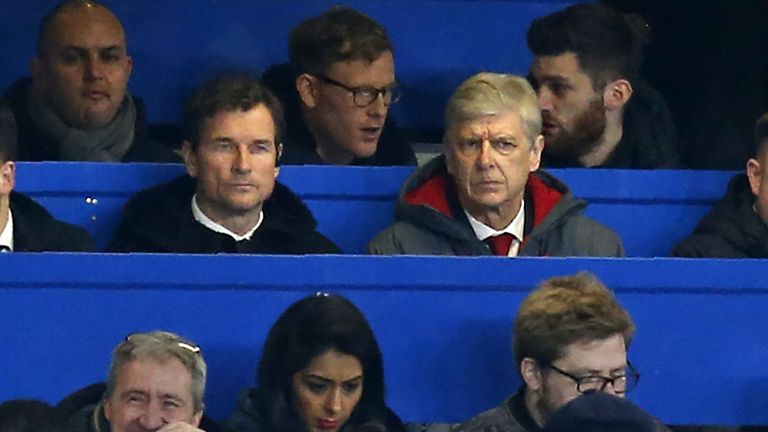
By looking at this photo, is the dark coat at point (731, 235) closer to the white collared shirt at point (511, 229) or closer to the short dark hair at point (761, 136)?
the short dark hair at point (761, 136)

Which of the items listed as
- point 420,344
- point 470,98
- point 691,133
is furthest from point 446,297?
point 691,133

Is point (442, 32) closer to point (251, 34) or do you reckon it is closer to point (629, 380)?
point (251, 34)

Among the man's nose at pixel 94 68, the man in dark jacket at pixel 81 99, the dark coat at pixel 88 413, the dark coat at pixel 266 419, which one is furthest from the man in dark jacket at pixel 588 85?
the dark coat at pixel 88 413

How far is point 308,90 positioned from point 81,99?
53cm

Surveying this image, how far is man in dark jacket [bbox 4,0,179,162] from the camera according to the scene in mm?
A: 5070

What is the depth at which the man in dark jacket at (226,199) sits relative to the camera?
4.42m

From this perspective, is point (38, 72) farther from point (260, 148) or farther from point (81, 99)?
point (260, 148)

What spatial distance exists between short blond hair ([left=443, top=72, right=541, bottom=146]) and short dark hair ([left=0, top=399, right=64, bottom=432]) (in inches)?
46.0

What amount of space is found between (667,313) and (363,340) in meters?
0.60

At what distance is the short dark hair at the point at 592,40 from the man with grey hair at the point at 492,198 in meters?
0.61

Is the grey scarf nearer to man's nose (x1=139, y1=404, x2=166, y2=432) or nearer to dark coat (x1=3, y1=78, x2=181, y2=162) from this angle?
dark coat (x1=3, y1=78, x2=181, y2=162)

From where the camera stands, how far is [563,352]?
385 cm

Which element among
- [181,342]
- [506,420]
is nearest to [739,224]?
[506,420]

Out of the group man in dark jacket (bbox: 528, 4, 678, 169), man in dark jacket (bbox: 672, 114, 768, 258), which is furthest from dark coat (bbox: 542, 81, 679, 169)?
man in dark jacket (bbox: 672, 114, 768, 258)
